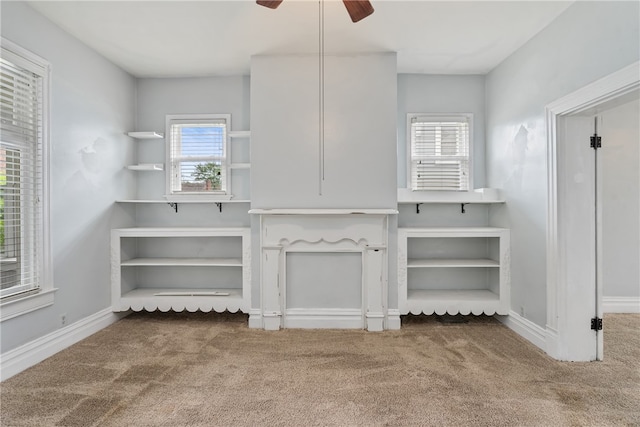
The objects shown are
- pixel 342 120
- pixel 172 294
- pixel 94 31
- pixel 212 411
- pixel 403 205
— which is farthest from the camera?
pixel 403 205

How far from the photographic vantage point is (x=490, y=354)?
276 centimetres

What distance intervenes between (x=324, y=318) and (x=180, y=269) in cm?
181

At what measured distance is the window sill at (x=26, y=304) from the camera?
2.37 m

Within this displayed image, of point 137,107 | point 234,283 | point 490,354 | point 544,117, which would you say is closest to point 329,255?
point 234,283

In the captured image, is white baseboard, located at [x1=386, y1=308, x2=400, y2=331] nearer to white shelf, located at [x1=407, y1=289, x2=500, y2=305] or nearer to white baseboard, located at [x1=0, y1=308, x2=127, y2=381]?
white shelf, located at [x1=407, y1=289, x2=500, y2=305]

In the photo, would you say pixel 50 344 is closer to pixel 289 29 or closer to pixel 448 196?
pixel 289 29

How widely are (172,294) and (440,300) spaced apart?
9.14 ft

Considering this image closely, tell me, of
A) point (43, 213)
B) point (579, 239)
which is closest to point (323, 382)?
point (579, 239)

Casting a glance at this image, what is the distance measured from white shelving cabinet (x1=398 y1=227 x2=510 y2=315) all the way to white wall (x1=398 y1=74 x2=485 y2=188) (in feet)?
3.37

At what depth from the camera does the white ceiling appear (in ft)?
8.59

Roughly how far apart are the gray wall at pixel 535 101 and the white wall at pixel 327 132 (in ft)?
3.81

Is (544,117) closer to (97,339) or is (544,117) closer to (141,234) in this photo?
(141,234)

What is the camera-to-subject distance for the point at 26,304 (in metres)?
2.53

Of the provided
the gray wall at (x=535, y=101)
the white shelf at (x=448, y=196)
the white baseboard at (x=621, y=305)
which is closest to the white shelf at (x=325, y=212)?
the white shelf at (x=448, y=196)
